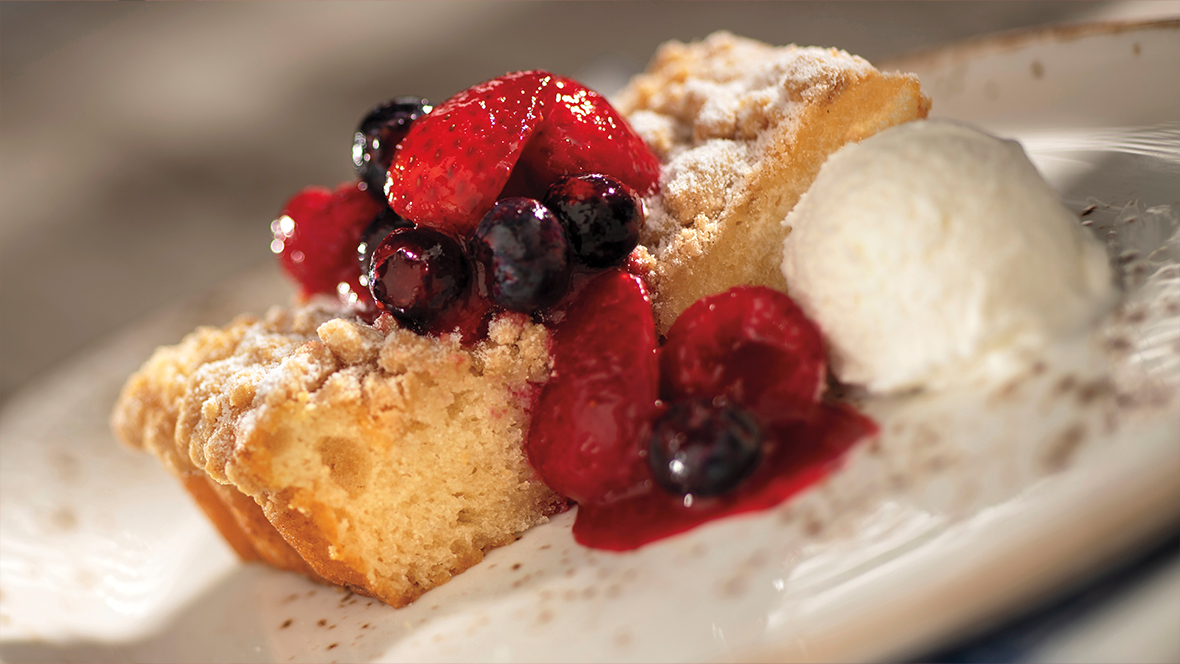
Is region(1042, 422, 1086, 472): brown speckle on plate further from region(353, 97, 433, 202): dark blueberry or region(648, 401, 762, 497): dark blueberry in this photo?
region(353, 97, 433, 202): dark blueberry

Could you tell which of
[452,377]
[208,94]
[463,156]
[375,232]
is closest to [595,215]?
[463,156]

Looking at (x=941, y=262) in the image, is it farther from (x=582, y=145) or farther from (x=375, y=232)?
(x=375, y=232)

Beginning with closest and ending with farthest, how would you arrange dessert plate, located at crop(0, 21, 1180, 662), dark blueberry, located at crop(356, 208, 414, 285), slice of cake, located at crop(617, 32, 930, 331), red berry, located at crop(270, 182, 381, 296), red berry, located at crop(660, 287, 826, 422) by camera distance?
dessert plate, located at crop(0, 21, 1180, 662) < red berry, located at crop(660, 287, 826, 422) < slice of cake, located at crop(617, 32, 930, 331) < dark blueberry, located at crop(356, 208, 414, 285) < red berry, located at crop(270, 182, 381, 296)

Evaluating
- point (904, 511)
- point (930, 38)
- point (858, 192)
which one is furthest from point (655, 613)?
point (930, 38)

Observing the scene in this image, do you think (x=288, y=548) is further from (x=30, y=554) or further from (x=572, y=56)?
(x=572, y=56)

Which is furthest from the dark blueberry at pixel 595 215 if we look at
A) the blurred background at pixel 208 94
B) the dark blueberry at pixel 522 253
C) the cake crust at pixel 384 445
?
the blurred background at pixel 208 94

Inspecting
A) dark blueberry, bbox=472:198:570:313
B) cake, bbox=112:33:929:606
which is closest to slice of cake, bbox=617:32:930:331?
cake, bbox=112:33:929:606
